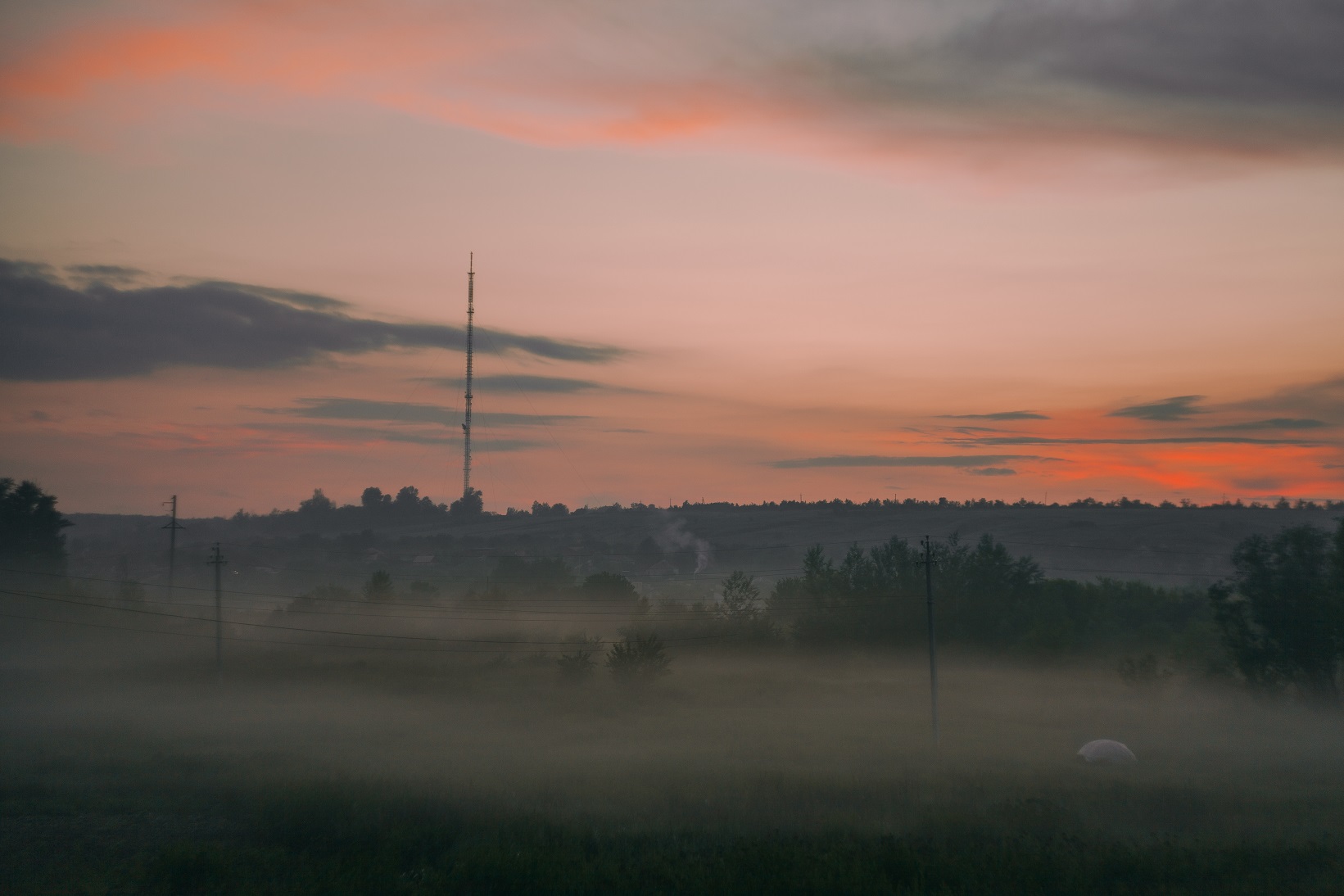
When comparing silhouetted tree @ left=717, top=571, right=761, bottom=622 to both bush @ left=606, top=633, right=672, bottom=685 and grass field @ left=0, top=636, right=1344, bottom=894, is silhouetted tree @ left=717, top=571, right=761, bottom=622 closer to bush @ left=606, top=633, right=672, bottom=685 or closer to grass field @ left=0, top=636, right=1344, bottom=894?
grass field @ left=0, top=636, right=1344, bottom=894

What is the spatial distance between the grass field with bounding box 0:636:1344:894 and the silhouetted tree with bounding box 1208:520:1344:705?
2981 millimetres

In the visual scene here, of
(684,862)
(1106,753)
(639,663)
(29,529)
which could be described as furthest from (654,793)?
(29,529)

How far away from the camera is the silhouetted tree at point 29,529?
397ft

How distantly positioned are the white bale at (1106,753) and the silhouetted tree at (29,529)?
128 meters

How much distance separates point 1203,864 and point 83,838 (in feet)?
118

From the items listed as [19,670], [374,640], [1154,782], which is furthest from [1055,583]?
[19,670]

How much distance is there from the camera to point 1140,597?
109 meters

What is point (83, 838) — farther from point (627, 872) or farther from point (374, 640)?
point (374, 640)

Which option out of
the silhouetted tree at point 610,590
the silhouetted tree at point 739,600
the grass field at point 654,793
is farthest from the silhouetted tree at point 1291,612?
the silhouetted tree at point 610,590

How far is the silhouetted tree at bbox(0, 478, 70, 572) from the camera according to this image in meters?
121

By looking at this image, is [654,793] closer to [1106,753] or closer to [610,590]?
[1106,753]

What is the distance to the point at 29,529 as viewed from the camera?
409ft

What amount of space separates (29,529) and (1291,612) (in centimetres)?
14602

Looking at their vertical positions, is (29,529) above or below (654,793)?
above
